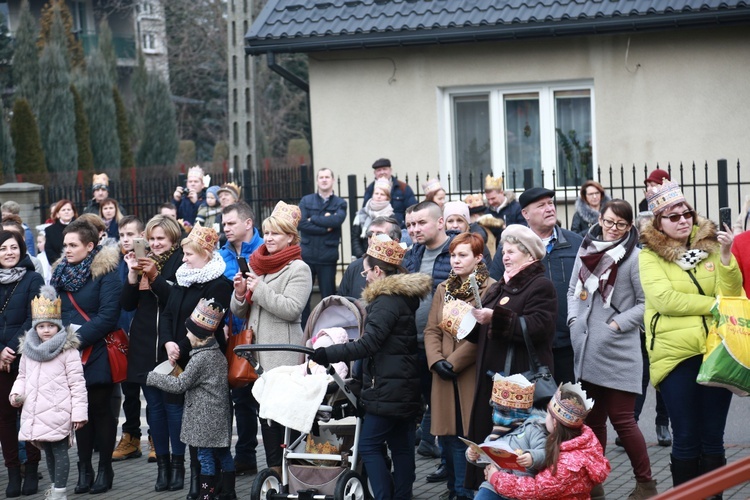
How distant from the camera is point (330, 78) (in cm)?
1636

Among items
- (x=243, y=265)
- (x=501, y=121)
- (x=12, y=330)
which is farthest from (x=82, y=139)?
(x=243, y=265)

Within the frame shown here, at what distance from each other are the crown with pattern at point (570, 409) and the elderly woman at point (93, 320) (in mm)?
3875

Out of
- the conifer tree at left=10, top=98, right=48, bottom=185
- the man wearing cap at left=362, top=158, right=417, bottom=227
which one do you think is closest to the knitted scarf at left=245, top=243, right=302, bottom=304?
the man wearing cap at left=362, top=158, right=417, bottom=227

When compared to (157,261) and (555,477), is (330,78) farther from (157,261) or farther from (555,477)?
(555,477)

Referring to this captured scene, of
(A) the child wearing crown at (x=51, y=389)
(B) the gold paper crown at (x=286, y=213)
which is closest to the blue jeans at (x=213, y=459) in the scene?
(A) the child wearing crown at (x=51, y=389)

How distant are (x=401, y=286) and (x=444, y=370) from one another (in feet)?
1.97

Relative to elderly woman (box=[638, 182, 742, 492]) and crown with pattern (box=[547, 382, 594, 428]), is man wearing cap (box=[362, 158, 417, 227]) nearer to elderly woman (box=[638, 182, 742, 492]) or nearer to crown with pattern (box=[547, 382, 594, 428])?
elderly woman (box=[638, 182, 742, 492])

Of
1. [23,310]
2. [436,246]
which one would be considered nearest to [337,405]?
[436,246]

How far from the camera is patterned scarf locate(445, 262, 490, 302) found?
291 inches

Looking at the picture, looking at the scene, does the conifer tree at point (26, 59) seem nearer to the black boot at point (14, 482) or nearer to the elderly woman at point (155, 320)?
the black boot at point (14, 482)

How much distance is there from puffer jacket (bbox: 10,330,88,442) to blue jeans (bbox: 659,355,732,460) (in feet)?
13.5

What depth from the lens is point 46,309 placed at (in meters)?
8.23

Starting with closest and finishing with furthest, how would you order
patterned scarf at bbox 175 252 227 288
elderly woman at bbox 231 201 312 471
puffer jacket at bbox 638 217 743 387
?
puffer jacket at bbox 638 217 743 387
elderly woman at bbox 231 201 312 471
patterned scarf at bbox 175 252 227 288

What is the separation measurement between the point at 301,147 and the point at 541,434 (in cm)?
3576
